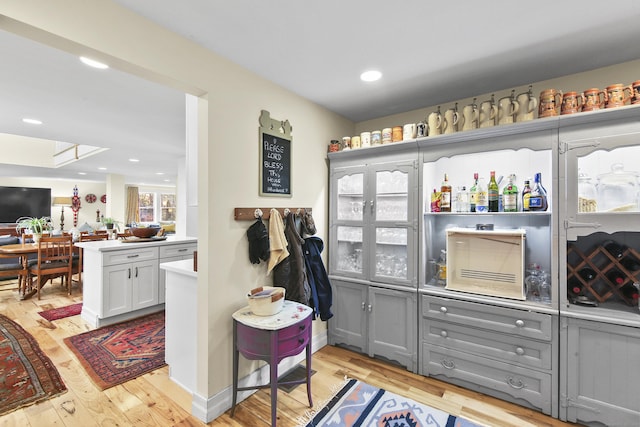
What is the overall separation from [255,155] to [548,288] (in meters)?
2.43

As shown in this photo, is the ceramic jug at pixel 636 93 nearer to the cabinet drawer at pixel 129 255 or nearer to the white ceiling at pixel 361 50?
the white ceiling at pixel 361 50

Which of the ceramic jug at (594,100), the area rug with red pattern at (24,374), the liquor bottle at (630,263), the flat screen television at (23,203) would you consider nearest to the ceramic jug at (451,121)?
the ceramic jug at (594,100)

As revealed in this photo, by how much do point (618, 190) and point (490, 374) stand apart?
1493 mm

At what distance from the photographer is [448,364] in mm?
2234

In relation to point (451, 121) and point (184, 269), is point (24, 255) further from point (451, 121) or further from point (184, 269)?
point (451, 121)

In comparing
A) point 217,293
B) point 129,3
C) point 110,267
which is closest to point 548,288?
point 217,293

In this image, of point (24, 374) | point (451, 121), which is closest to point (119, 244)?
point (24, 374)

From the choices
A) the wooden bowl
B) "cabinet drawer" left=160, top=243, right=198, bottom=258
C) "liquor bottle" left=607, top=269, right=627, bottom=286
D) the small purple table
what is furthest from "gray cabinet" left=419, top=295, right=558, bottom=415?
the wooden bowl

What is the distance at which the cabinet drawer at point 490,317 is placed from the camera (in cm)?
191

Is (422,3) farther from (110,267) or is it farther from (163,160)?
(163,160)

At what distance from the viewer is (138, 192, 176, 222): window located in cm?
1093

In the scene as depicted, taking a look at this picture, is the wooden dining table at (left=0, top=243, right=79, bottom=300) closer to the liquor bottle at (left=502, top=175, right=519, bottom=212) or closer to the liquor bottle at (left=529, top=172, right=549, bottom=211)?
the liquor bottle at (left=502, top=175, right=519, bottom=212)

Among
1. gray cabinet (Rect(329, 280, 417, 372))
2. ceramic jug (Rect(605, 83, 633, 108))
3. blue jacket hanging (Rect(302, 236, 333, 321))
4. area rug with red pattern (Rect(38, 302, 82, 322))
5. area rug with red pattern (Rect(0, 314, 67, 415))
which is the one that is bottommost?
area rug with red pattern (Rect(0, 314, 67, 415))

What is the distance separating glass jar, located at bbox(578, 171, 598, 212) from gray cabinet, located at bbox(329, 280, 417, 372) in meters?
1.29
